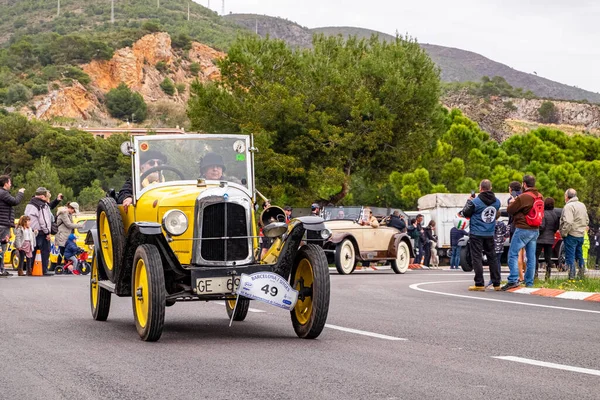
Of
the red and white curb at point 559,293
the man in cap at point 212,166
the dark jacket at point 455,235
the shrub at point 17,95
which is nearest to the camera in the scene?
the man in cap at point 212,166

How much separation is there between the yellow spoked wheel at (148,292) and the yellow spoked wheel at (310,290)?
54.1 inches

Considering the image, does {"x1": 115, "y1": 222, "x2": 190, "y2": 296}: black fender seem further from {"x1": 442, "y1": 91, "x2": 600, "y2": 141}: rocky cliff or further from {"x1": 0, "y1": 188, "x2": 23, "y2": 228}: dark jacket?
{"x1": 442, "y1": 91, "x2": 600, "y2": 141}: rocky cliff

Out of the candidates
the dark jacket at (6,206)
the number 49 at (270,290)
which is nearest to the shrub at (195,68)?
the dark jacket at (6,206)

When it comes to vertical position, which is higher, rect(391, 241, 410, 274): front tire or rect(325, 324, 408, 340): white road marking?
rect(325, 324, 408, 340): white road marking

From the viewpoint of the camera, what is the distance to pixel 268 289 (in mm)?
9414

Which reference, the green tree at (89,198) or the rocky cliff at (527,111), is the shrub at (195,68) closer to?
the rocky cliff at (527,111)

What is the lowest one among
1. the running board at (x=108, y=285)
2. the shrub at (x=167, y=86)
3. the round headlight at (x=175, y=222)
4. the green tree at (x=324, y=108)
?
the running board at (x=108, y=285)

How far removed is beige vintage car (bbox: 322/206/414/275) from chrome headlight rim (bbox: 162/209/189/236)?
17.1 m

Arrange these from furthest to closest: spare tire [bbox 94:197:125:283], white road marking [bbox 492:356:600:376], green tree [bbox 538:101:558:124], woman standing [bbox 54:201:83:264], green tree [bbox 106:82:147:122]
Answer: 1. green tree [bbox 538:101:558:124]
2. green tree [bbox 106:82:147:122]
3. woman standing [bbox 54:201:83:264]
4. spare tire [bbox 94:197:125:283]
5. white road marking [bbox 492:356:600:376]

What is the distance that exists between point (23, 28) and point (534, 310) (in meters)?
189

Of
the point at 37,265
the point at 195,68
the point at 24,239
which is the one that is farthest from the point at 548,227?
the point at 195,68

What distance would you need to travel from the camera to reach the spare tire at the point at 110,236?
10539 mm

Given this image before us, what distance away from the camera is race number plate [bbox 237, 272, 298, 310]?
9336 mm

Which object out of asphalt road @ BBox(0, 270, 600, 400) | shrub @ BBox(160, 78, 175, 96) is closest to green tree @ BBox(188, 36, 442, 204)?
asphalt road @ BBox(0, 270, 600, 400)
